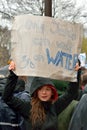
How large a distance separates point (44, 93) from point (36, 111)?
177 mm

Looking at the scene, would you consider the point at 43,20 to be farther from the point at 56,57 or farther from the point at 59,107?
the point at 59,107

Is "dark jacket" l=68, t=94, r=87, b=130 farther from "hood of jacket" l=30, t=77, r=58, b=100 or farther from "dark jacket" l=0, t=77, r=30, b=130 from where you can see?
"dark jacket" l=0, t=77, r=30, b=130

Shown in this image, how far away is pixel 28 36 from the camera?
3787mm

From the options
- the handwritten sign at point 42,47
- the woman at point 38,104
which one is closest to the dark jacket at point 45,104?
the woman at point 38,104

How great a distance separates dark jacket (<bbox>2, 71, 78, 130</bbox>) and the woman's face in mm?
45

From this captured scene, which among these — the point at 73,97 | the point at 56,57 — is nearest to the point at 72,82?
the point at 73,97

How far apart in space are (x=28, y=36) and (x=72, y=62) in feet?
1.50

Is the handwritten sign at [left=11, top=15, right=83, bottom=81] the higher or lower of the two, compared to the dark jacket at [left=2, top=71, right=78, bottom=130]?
higher

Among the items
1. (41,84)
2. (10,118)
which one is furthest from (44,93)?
(10,118)

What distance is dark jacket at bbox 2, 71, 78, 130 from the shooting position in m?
3.97

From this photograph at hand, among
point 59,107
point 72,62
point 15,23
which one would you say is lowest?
point 59,107

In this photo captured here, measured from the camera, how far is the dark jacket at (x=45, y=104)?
3975mm

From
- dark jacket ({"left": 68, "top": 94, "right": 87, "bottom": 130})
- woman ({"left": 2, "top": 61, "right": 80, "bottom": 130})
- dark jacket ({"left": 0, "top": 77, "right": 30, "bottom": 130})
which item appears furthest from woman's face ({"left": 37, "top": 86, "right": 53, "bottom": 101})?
dark jacket ({"left": 68, "top": 94, "right": 87, "bottom": 130})

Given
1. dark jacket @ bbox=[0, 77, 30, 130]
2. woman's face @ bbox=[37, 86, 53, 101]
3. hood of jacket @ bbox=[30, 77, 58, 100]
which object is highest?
hood of jacket @ bbox=[30, 77, 58, 100]
